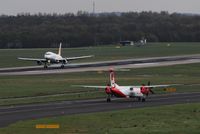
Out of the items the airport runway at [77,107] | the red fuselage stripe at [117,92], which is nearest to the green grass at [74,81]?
the airport runway at [77,107]

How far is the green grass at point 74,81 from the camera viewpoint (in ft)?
234

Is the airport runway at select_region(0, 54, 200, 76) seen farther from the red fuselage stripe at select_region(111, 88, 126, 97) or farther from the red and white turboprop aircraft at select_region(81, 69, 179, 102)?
the red fuselage stripe at select_region(111, 88, 126, 97)

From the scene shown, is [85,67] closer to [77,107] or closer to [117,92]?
[117,92]

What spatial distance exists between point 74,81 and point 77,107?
33887mm

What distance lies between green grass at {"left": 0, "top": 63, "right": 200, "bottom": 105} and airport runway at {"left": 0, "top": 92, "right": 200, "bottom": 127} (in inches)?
191

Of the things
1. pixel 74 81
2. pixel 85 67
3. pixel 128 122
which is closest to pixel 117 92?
pixel 128 122

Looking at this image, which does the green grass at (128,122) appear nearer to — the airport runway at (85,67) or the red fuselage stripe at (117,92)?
the red fuselage stripe at (117,92)

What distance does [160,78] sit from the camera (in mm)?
96500

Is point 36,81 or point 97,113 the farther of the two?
point 36,81

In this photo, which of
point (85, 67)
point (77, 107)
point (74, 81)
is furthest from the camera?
point (85, 67)

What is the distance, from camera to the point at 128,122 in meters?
45.5

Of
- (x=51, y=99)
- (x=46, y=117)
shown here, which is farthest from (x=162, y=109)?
(x=51, y=99)

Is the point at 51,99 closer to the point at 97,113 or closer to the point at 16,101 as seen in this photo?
the point at 16,101

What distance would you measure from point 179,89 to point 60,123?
35.7m
